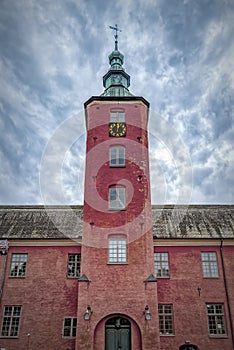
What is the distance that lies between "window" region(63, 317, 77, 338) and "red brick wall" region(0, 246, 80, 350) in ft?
0.82

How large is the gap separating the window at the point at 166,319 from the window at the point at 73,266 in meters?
6.08

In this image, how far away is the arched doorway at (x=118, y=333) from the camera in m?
17.1

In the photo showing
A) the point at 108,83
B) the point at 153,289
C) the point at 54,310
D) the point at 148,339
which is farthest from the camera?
the point at 108,83

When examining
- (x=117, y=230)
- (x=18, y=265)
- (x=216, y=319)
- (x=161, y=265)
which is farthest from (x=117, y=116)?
(x=216, y=319)

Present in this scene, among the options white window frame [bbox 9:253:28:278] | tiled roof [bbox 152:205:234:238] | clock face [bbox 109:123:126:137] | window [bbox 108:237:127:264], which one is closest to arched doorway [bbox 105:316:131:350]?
window [bbox 108:237:127:264]

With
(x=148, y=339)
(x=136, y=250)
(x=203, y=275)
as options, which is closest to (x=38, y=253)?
(x=136, y=250)

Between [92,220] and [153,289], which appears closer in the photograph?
[153,289]

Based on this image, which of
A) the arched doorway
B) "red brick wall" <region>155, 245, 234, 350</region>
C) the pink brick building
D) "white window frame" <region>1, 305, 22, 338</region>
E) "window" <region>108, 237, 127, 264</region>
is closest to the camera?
the arched doorway

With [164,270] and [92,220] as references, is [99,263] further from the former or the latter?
[164,270]

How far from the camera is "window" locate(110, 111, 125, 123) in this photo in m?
23.7

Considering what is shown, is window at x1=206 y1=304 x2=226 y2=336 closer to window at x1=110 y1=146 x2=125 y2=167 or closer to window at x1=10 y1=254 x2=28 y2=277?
window at x1=110 y1=146 x2=125 y2=167

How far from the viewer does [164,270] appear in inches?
854

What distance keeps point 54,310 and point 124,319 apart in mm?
5429

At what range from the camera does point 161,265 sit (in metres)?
21.9
